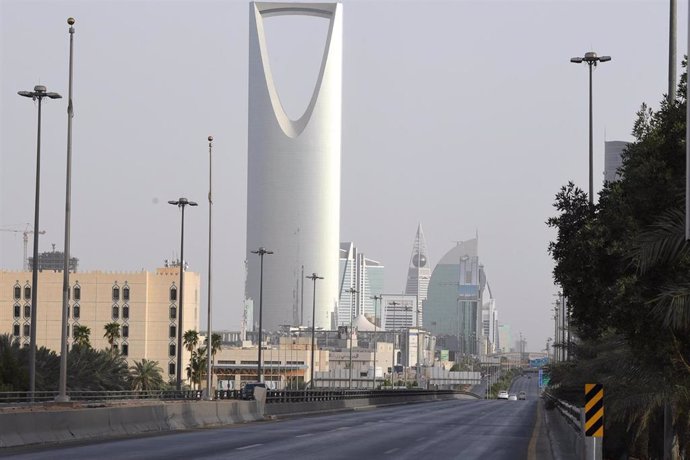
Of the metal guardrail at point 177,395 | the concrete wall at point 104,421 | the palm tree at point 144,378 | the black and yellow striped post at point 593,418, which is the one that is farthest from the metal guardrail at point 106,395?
the black and yellow striped post at point 593,418

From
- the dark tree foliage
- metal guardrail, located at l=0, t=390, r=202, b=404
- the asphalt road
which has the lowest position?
metal guardrail, located at l=0, t=390, r=202, b=404

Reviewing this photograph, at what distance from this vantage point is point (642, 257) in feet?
58.5

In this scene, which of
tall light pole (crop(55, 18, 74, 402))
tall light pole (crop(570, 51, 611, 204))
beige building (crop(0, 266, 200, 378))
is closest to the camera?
tall light pole (crop(55, 18, 74, 402))

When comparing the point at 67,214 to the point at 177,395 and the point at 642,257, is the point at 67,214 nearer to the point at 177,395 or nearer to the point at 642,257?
the point at 642,257

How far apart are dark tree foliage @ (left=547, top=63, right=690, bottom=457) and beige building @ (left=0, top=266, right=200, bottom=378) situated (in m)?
168

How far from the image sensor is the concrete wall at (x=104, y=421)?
29.1 meters

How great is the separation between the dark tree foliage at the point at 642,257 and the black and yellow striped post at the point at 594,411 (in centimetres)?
105

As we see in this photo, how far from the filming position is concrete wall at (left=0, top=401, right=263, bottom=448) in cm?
2914

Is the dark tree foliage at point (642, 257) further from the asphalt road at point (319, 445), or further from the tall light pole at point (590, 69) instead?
the tall light pole at point (590, 69)

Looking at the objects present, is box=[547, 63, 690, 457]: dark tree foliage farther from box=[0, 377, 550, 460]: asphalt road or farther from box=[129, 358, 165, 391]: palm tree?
box=[129, 358, 165, 391]: palm tree

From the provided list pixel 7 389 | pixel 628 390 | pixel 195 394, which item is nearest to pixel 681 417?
pixel 628 390

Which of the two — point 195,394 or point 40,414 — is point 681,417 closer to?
point 40,414

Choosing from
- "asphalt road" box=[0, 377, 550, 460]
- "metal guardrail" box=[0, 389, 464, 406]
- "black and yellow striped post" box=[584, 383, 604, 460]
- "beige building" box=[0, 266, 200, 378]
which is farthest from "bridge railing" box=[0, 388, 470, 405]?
"beige building" box=[0, 266, 200, 378]

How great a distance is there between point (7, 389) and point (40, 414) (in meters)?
40.7
